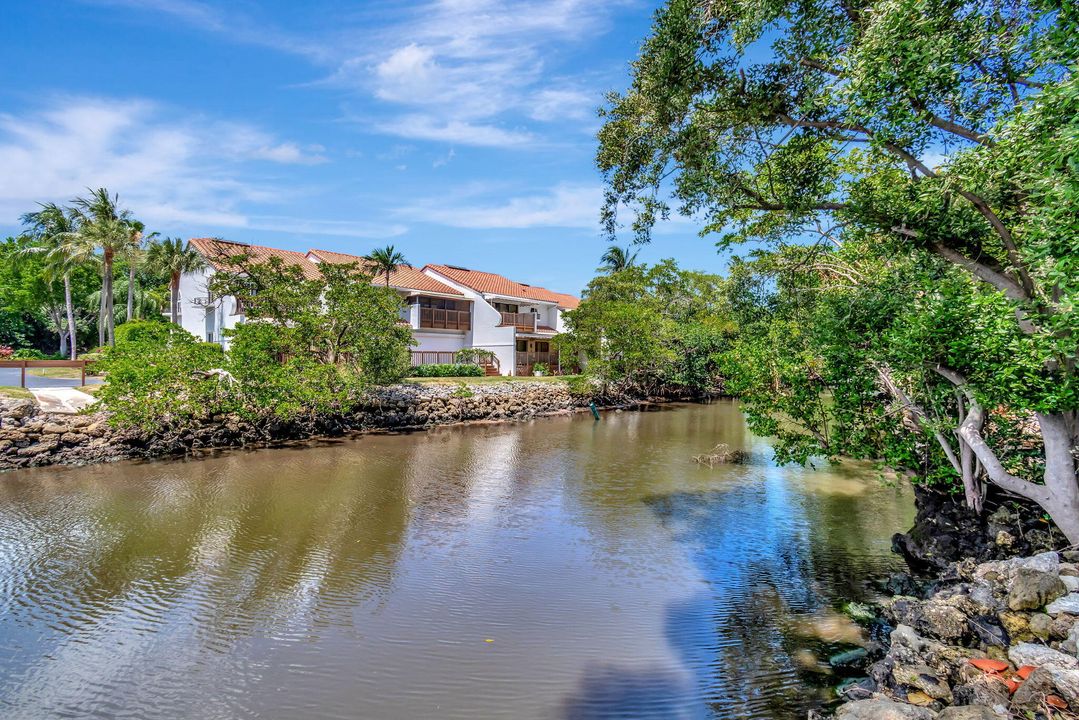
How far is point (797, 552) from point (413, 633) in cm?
703

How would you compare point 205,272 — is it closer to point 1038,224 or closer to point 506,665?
point 506,665

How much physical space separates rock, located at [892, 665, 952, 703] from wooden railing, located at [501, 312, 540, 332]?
36.4 meters

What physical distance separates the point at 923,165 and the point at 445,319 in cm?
3329

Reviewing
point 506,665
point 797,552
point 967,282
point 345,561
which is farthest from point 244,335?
point 967,282

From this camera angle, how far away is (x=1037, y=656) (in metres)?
4.68

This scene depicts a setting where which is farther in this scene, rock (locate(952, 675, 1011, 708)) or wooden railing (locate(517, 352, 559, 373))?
wooden railing (locate(517, 352, 559, 373))

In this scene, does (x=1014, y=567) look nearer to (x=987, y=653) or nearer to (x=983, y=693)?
(x=987, y=653)

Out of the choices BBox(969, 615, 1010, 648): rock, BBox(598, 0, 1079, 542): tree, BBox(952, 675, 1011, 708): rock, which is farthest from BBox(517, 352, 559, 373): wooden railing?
BBox(952, 675, 1011, 708): rock

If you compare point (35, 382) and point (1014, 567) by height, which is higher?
point (35, 382)

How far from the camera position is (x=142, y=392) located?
1666 centimetres

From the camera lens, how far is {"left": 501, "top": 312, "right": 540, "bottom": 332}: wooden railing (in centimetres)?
4088

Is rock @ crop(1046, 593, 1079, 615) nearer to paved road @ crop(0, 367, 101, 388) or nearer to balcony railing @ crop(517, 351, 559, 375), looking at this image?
paved road @ crop(0, 367, 101, 388)

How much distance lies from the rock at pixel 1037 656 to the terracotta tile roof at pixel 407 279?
115ft

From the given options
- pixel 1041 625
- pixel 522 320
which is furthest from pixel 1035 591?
pixel 522 320
